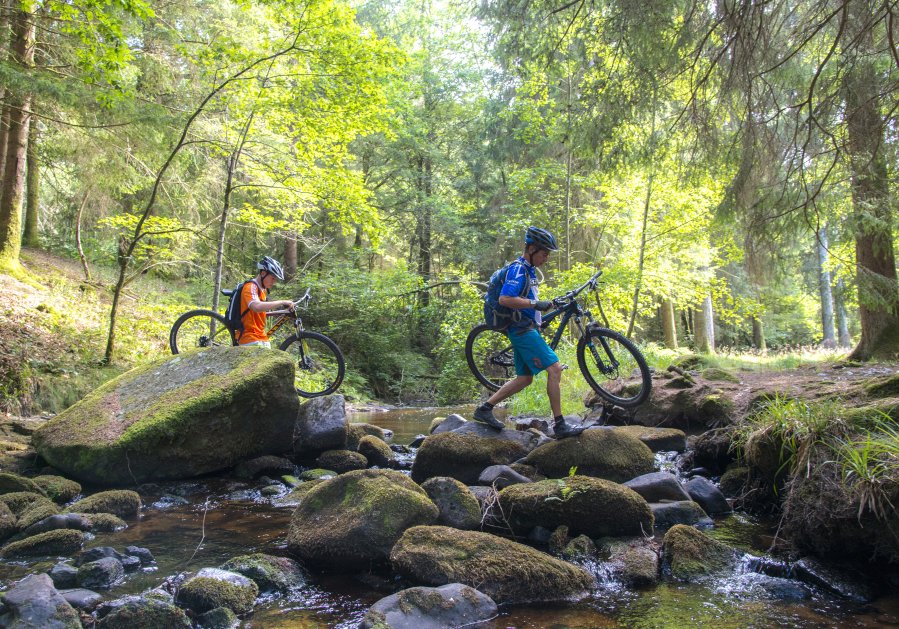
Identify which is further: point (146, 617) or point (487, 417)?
point (487, 417)

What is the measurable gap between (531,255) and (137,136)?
29.7ft

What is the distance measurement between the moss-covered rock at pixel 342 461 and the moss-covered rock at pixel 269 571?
320 cm

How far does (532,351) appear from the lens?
6.12m

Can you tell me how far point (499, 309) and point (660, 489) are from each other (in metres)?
2.33

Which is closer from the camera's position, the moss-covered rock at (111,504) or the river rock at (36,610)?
the river rock at (36,610)

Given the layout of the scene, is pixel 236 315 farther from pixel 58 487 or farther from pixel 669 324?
pixel 669 324

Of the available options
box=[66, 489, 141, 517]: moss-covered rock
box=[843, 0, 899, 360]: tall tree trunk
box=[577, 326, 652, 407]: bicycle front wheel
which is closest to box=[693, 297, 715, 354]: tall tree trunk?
box=[843, 0, 899, 360]: tall tree trunk

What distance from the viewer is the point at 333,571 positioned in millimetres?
4367

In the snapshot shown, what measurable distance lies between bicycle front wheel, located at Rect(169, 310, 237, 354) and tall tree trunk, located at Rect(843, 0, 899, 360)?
28.4ft

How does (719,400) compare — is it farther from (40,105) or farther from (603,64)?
(40,105)

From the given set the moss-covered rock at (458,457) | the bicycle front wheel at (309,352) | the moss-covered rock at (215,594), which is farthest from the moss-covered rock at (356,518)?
Result: the bicycle front wheel at (309,352)

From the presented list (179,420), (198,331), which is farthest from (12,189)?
(179,420)

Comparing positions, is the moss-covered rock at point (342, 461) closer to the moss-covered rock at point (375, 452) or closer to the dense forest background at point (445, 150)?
the moss-covered rock at point (375, 452)

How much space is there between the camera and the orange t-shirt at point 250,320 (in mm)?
8281
